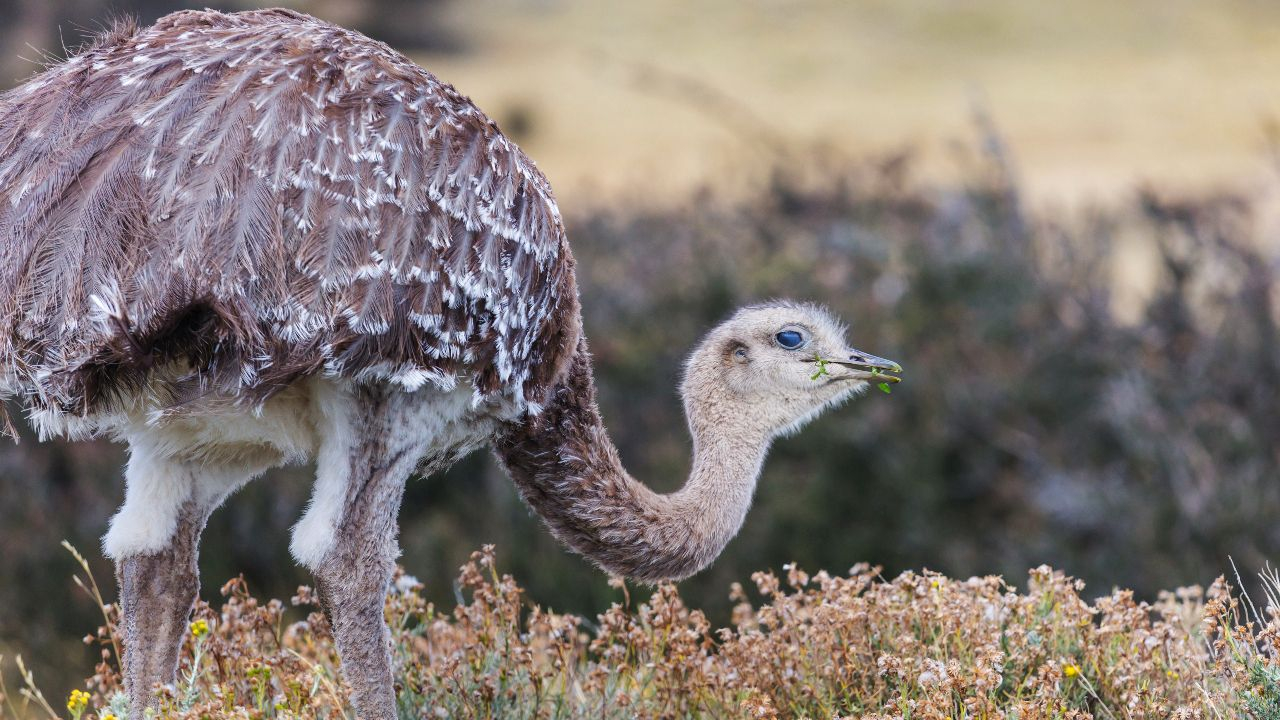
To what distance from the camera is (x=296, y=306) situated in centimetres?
395

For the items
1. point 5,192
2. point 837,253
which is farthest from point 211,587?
point 5,192

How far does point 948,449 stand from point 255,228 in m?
7.57

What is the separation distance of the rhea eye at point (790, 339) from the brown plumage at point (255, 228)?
3.50ft

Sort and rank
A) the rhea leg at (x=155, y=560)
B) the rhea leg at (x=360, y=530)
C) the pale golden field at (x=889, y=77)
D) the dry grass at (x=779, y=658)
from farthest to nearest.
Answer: the pale golden field at (x=889, y=77), the rhea leg at (x=155, y=560), the dry grass at (x=779, y=658), the rhea leg at (x=360, y=530)

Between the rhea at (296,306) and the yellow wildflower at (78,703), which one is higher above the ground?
the rhea at (296,306)

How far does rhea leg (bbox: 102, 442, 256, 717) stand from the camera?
4.78 m

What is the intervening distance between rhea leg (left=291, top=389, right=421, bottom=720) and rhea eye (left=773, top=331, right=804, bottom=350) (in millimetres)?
1484

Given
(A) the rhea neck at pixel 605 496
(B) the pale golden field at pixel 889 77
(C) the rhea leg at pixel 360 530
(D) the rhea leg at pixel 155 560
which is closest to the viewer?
(C) the rhea leg at pixel 360 530

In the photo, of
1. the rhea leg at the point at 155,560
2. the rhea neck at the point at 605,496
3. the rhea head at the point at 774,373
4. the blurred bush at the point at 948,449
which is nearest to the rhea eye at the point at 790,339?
the rhea head at the point at 774,373

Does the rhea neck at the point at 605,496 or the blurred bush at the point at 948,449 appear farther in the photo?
the blurred bush at the point at 948,449

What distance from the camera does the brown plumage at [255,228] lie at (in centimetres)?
390

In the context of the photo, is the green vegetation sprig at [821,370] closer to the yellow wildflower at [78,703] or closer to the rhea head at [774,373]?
the rhea head at [774,373]

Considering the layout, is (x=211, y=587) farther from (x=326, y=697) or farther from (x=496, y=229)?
(x=496, y=229)

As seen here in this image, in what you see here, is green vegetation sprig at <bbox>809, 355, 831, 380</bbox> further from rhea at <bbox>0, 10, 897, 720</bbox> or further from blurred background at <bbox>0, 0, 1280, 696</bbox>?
blurred background at <bbox>0, 0, 1280, 696</bbox>
